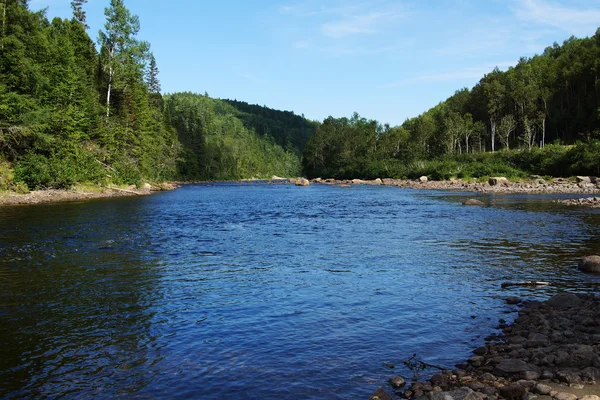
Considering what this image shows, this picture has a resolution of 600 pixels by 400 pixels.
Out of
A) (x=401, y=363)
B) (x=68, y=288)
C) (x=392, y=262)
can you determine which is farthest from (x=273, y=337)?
(x=392, y=262)

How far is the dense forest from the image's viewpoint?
8712 centimetres

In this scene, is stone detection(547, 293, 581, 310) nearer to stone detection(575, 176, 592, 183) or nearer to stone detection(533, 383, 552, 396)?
stone detection(533, 383, 552, 396)

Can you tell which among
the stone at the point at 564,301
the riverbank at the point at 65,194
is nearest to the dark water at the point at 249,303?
the stone at the point at 564,301

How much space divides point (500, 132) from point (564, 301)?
351 feet

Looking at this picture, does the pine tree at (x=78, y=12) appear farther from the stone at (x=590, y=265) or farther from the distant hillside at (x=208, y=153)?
Answer: the stone at (x=590, y=265)

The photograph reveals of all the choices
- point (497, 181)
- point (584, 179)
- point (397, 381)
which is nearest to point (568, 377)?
point (397, 381)

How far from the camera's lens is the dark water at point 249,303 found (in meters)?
7.91

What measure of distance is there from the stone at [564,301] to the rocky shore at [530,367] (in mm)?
774

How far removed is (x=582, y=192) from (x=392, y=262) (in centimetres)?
4519

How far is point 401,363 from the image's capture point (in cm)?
838

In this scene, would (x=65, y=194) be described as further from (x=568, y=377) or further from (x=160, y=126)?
(x=160, y=126)

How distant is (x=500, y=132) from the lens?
109m

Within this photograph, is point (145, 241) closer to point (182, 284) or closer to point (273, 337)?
point (182, 284)

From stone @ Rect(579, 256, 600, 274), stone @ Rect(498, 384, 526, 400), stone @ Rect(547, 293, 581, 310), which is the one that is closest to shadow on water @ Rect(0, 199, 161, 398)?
stone @ Rect(498, 384, 526, 400)
